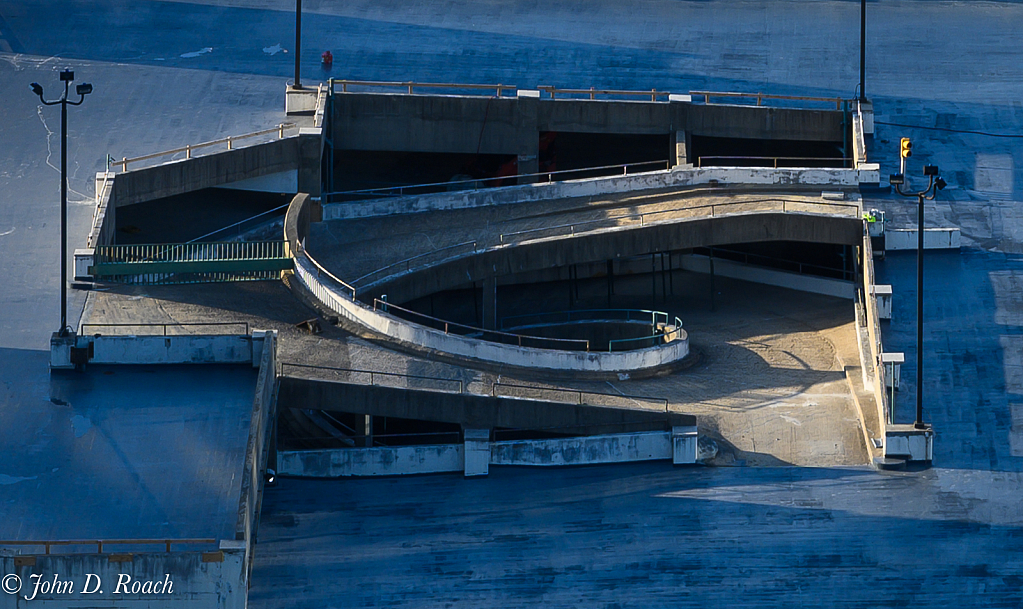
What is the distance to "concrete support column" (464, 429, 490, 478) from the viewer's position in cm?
5714

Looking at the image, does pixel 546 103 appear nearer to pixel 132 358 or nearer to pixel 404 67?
pixel 404 67

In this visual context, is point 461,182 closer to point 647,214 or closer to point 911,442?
point 647,214

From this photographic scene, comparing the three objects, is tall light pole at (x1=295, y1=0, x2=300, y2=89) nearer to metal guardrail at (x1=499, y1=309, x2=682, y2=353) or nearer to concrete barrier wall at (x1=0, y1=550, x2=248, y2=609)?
metal guardrail at (x1=499, y1=309, x2=682, y2=353)

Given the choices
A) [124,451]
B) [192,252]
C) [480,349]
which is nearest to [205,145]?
[192,252]

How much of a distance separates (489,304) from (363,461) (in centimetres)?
1300

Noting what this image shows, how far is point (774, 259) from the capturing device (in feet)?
245

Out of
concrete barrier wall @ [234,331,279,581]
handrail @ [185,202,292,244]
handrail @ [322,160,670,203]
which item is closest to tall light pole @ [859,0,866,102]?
handrail @ [322,160,670,203]

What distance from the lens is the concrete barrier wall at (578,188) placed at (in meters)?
71.4

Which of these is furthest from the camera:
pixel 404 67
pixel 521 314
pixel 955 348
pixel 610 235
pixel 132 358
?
pixel 404 67

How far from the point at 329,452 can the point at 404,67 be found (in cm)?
2621

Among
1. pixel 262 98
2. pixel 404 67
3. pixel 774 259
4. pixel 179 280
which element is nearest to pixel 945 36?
pixel 774 259

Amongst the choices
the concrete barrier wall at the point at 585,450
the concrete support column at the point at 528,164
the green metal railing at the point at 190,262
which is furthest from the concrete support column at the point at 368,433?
the concrete support column at the point at 528,164

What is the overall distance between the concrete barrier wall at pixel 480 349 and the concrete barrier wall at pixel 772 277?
33.9 feet

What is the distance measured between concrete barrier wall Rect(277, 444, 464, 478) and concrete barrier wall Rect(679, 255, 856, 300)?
19.4m
